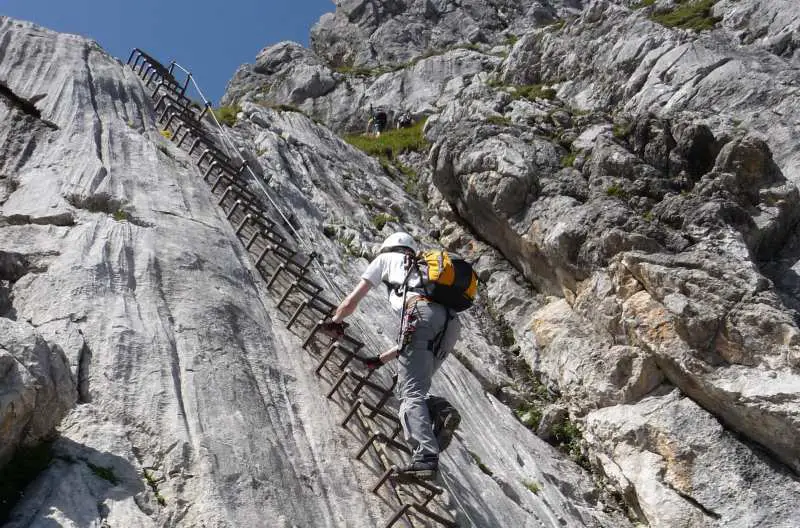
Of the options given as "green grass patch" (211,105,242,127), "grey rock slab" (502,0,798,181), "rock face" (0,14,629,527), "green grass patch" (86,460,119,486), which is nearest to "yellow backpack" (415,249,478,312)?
"rock face" (0,14,629,527)

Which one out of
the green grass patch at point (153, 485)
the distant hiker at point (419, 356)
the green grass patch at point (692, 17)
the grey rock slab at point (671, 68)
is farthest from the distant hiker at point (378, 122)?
the green grass patch at point (153, 485)

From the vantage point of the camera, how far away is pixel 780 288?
1491 cm

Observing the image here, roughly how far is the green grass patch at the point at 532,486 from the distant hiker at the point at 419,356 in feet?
11.9

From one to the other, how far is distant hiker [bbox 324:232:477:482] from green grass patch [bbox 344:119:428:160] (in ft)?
68.4

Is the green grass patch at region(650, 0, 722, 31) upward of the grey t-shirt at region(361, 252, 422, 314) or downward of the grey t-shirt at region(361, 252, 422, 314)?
upward

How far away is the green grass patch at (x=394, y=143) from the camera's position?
2969 cm

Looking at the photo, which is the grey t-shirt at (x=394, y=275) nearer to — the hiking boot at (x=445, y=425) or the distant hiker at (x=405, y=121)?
the hiking boot at (x=445, y=425)

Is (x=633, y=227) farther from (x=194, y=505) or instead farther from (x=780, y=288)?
(x=194, y=505)

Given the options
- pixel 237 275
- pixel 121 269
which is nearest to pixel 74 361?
pixel 121 269

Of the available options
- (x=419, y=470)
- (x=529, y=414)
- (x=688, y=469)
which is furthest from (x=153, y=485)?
(x=529, y=414)

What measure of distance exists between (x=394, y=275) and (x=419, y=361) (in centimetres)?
119

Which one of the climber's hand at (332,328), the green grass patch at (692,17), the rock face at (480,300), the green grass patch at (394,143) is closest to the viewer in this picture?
the rock face at (480,300)

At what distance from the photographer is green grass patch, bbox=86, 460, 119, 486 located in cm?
619

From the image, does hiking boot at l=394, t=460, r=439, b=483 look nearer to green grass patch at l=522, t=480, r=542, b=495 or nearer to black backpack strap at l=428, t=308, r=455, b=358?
black backpack strap at l=428, t=308, r=455, b=358
